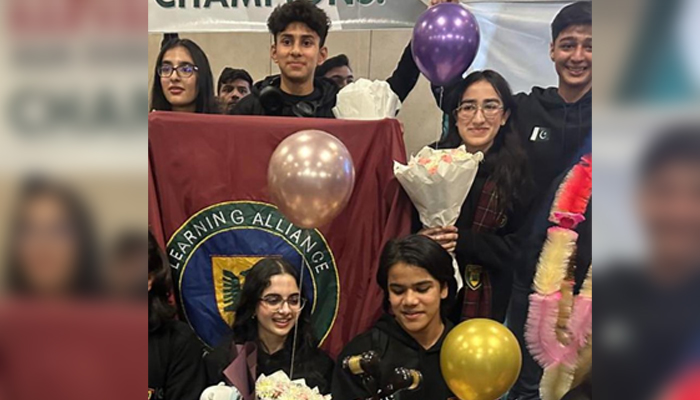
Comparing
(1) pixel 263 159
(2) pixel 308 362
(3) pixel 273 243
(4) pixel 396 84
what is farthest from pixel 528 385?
(4) pixel 396 84

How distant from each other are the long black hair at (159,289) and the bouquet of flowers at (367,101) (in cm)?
66

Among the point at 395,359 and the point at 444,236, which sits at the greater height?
the point at 444,236

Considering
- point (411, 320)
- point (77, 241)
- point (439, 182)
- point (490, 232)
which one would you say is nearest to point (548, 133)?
point (490, 232)

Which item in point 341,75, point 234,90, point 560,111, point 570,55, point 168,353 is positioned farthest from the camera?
point 234,90

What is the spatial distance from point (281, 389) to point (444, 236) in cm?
59

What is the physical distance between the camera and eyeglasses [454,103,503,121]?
2373 millimetres

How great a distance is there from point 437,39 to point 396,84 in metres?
0.47

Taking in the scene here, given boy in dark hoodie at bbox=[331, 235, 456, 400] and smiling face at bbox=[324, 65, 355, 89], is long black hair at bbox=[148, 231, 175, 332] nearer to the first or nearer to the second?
boy in dark hoodie at bbox=[331, 235, 456, 400]

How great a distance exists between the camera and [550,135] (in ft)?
7.80

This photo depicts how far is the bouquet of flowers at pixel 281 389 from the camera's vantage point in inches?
74.4

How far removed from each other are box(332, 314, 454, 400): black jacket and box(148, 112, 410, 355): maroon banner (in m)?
0.07

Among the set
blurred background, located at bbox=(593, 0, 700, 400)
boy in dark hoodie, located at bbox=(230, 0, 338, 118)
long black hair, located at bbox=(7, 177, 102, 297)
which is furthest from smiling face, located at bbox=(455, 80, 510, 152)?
long black hair, located at bbox=(7, 177, 102, 297)

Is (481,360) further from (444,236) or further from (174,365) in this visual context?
(174,365)

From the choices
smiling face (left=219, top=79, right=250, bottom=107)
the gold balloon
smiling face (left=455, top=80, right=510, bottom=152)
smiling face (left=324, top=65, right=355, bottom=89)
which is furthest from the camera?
smiling face (left=219, top=79, right=250, bottom=107)
